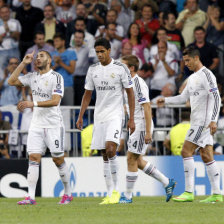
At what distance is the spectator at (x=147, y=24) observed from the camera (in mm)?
18609

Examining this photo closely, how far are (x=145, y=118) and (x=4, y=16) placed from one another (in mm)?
8584

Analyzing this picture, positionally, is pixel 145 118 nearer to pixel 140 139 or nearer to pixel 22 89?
pixel 140 139

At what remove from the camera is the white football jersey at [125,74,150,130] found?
11508 mm

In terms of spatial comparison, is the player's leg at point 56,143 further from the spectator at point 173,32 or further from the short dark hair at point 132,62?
the spectator at point 173,32

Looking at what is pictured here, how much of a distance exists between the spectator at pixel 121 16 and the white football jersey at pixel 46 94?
8261 mm

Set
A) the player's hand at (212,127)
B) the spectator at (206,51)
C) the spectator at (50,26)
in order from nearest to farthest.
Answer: the player's hand at (212,127) < the spectator at (206,51) < the spectator at (50,26)

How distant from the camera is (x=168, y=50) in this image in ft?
58.9

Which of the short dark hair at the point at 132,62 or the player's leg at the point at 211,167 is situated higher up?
the short dark hair at the point at 132,62

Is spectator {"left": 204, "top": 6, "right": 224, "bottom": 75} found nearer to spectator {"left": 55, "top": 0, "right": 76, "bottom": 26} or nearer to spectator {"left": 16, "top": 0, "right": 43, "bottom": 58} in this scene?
spectator {"left": 55, "top": 0, "right": 76, "bottom": 26}

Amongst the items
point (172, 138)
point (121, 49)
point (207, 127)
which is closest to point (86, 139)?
point (172, 138)

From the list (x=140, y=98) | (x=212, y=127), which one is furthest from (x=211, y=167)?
(x=140, y=98)

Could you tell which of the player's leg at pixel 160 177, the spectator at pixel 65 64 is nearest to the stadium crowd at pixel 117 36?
the spectator at pixel 65 64

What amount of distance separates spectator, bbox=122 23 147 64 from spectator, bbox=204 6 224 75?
5.93ft

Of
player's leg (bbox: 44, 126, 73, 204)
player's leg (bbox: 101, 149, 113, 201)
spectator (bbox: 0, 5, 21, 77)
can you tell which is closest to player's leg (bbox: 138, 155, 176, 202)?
player's leg (bbox: 101, 149, 113, 201)
